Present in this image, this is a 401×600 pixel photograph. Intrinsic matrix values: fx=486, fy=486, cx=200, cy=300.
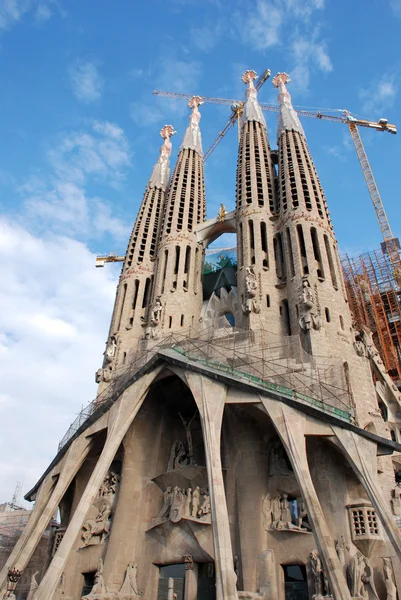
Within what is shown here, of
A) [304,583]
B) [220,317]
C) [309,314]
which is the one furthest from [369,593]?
[220,317]

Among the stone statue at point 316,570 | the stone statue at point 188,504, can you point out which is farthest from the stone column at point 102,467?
the stone statue at point 316,570

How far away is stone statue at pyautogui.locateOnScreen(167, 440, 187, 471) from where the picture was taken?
19.5 m

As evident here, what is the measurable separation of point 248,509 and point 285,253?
1169cm

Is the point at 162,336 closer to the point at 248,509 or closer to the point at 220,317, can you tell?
the point at 220,317

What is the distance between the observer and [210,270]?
33.0m

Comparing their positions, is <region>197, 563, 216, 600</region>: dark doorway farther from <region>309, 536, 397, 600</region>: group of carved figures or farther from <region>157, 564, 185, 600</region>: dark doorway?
<region>309, 536, 397, 600</region>: group of carved figures

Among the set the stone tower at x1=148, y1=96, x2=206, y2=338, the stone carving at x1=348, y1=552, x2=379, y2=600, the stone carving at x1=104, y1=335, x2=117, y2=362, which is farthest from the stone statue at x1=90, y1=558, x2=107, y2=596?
the stone tower at x1=148, y1=96, x2=206, y2=338

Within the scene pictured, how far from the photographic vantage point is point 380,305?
119ft

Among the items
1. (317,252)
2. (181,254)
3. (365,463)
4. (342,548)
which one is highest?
(181,254)

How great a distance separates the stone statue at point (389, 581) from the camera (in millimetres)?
12898

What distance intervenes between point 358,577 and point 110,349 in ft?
49.7

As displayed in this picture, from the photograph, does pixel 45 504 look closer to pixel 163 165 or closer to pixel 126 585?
pixel 126 585

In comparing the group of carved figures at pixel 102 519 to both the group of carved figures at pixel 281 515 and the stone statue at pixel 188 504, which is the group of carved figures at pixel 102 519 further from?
the group of carved figures at pixel 281 515

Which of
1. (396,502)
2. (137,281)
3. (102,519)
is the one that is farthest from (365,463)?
(137,281)
